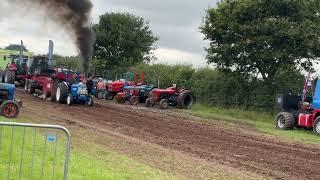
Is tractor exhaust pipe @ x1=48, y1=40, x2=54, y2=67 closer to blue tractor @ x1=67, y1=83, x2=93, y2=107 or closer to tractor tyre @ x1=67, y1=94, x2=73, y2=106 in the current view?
blue tractor @ x1=67, y1=83, x2=93, y2=107

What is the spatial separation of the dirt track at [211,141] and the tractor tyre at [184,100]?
6.59 meters

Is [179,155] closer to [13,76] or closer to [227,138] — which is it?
[227,138]

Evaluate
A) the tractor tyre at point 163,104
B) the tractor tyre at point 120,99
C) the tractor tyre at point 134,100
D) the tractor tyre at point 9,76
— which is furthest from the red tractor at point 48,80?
the tractor tyre at point 163,104

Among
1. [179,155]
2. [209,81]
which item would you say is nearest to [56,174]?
[179,155]

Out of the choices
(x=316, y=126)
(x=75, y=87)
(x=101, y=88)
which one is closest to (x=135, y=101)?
(x=101, y=88)

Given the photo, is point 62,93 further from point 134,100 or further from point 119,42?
point 119,42

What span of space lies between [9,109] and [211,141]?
6231 millimetres

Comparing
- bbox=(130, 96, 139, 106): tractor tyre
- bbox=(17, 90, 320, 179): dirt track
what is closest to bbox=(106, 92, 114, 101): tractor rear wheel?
bbox=(130, 96, 139, 106): tractor tyre

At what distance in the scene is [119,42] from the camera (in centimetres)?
4978

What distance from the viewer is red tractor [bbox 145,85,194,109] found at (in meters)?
29.0

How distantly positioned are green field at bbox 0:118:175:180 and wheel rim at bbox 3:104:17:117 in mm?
5928

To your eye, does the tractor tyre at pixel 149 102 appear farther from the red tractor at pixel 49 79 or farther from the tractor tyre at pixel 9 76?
the tractor tyre at pixel 9 76

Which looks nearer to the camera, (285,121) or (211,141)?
(211,141)

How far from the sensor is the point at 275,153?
13.9 m
